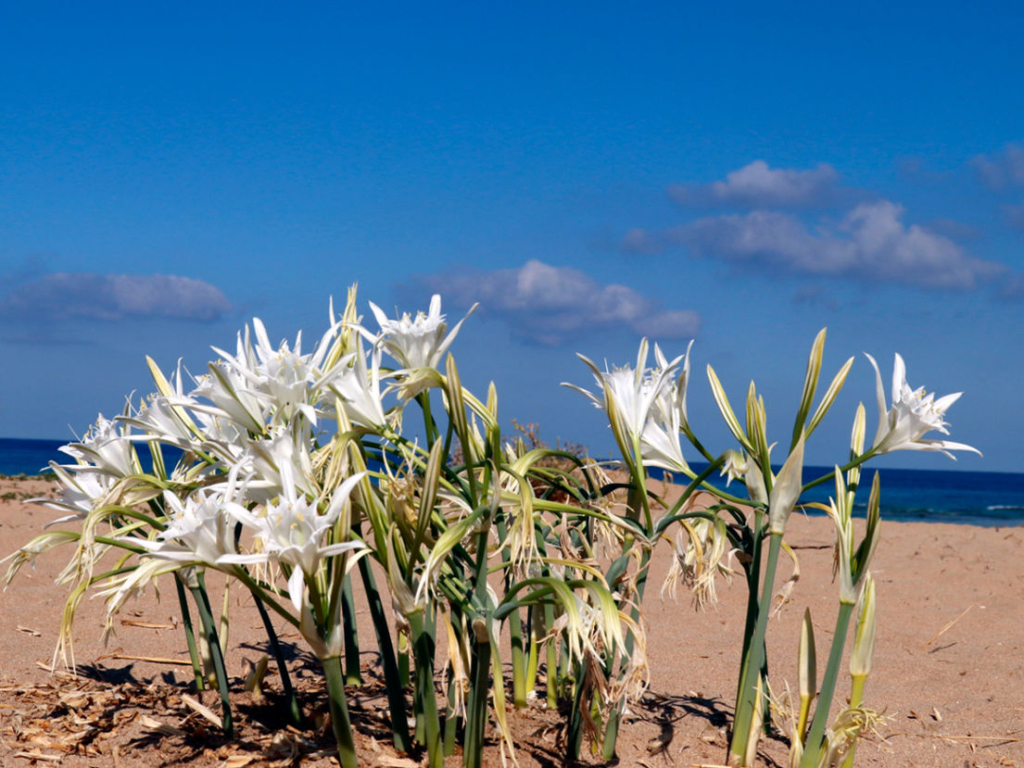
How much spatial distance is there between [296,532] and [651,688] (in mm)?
1920

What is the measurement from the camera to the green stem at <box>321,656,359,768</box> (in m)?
1.76

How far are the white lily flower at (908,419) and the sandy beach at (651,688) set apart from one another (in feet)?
1.58

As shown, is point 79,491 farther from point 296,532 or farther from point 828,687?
point 828,687

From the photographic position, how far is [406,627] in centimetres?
183

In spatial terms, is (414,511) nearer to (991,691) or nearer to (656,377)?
(656,377)

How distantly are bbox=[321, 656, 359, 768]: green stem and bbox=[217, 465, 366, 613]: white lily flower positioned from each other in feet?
0.97

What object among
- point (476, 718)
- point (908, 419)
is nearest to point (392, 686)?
point (476, 718)

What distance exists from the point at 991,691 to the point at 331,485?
2.80 metres

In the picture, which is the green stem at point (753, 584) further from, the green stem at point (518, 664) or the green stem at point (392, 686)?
the green stem at point (392, 686)

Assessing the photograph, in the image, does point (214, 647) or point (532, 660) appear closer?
point (214, 647)

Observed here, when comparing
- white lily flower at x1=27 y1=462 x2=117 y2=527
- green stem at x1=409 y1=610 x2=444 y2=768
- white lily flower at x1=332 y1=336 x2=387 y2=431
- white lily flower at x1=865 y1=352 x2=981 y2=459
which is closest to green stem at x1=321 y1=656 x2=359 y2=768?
green stem at x1=409 y1=610 x2=444 y2=768

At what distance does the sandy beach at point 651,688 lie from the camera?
230 cm

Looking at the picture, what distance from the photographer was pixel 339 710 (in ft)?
5.97

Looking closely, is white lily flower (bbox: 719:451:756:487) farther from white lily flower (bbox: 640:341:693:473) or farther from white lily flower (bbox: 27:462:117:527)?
white lily flower (bbox: 27:462:117:527)
